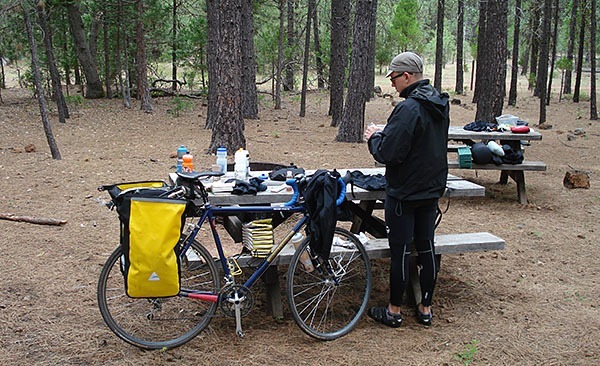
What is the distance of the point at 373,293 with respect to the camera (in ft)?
15.9

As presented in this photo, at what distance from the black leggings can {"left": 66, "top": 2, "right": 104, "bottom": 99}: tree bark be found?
16.0 meters

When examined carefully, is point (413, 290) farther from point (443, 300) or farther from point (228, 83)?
A: point (228, 83)

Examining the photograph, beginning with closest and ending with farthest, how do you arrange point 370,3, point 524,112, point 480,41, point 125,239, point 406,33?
point 125,239 → point 370,3 → point 524,112 → point 480,41 → point 406,33

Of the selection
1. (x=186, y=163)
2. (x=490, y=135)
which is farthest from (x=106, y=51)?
(x=186, y=163)

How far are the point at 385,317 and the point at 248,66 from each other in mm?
12717

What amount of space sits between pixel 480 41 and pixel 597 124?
6.89 meters

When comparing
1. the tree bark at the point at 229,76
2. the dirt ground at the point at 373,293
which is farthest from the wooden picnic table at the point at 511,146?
the tree bark at the point at 229,76

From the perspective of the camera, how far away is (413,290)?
4516mm

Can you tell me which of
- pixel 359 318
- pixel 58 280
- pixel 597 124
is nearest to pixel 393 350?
pixel 359 318

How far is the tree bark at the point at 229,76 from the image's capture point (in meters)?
9.66

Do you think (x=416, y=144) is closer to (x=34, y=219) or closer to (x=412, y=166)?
(x=412, y=166)

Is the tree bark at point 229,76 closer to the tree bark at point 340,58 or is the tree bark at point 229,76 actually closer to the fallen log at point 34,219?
the fallen log at point 34,219

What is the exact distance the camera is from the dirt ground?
372 cm

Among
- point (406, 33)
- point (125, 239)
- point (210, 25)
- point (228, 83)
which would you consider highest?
point (406, 33)
